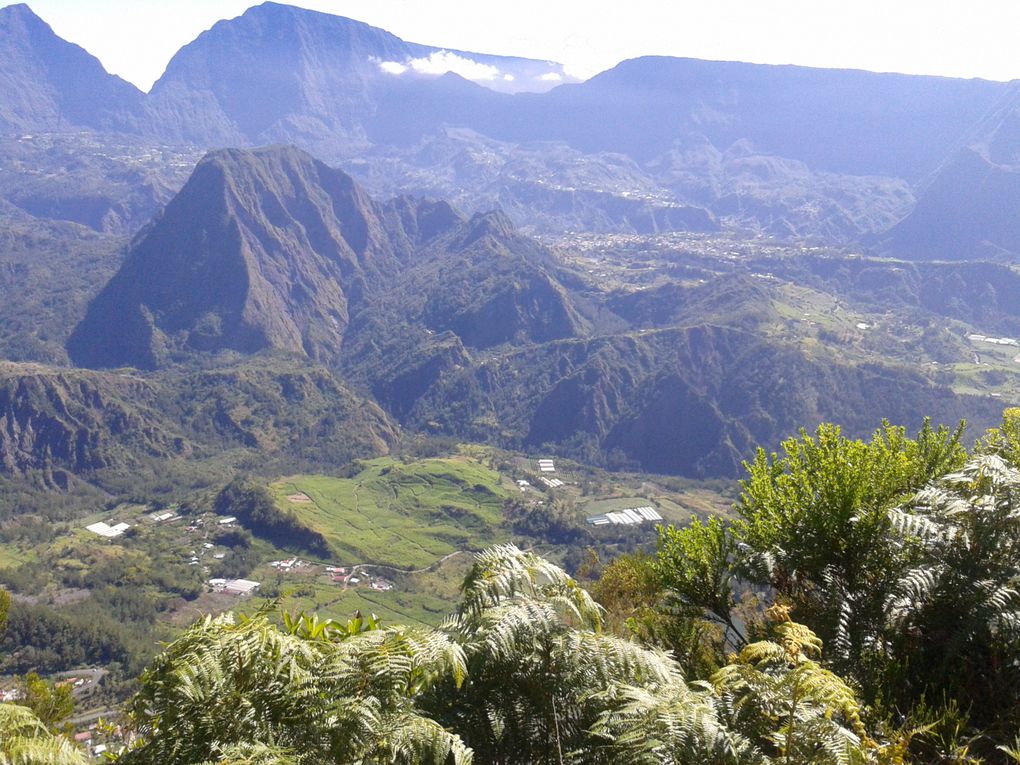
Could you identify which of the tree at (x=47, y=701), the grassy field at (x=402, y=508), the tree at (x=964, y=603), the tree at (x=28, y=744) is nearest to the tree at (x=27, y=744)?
the tree at (x=28, y=744)

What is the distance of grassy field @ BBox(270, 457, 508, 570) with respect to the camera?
131250mm

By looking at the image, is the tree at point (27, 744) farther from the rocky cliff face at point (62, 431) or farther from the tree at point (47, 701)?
the rocky cliff face at point (62, 431)

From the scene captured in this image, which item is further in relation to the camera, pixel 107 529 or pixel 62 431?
pixel 62 431

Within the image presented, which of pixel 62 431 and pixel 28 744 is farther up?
pixel 28 744

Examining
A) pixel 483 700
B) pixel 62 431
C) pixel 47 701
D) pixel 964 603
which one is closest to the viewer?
pixel 483 700

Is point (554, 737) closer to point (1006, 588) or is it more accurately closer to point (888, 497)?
point (1006, 588)

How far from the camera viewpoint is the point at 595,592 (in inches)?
601

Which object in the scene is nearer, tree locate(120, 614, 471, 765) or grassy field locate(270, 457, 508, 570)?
tree locate(120, 614, 471, 765)

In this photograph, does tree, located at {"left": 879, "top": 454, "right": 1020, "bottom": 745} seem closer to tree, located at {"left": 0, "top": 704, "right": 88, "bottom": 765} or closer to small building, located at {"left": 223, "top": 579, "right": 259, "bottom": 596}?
tree, located at {"left": 0, "top": 704, "right": 88, "bottom": 765}

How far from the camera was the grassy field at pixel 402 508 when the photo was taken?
131 m

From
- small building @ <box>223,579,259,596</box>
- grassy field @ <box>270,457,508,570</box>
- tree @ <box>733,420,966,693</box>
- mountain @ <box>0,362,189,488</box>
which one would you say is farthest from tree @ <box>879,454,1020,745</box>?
mountain @ <box>0,362,189,488</box>

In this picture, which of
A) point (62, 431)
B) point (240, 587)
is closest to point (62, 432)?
point (62, 431)

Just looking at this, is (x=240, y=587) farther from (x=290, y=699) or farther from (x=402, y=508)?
(x=290, y=699)

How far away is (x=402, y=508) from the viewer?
152m
